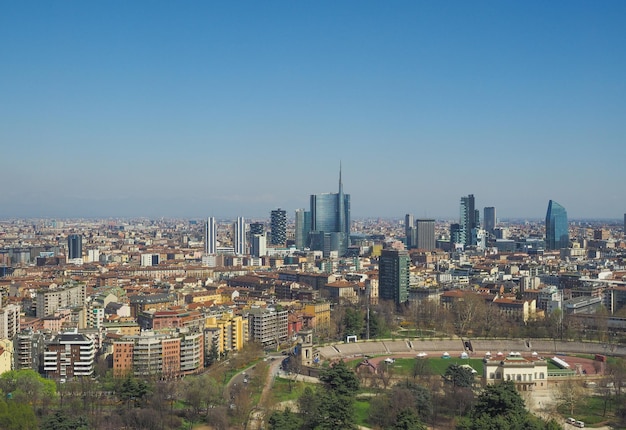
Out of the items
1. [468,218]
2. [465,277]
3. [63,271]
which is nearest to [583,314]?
[465,277]

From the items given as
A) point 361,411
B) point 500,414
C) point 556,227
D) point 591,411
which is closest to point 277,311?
point 361,411

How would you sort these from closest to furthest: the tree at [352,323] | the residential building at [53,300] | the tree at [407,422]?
the tree at [407,422], the tree at [352,323], the residential building at [53,300]

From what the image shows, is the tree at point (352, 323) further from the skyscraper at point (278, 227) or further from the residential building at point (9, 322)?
the skyscraper at point (278, 227)

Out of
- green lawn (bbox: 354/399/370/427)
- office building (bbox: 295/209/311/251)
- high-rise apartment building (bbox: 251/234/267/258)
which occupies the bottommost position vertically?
green lawn (bbox: 354/399/370/427)

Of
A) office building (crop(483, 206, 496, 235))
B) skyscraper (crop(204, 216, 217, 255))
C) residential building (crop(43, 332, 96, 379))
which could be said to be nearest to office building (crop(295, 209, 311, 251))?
skyscraper (crop(204, 216, 217, 255))

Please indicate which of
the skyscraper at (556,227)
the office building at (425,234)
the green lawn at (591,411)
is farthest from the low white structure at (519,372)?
the skyscraper at (556,227)

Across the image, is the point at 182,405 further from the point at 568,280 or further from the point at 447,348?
the point at 568,280

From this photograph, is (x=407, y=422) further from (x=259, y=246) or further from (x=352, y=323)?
(x=259, y=246)

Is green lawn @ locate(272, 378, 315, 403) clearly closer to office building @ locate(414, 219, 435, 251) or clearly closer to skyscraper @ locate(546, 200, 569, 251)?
office building @ locate(414, 219, 435, 251)
